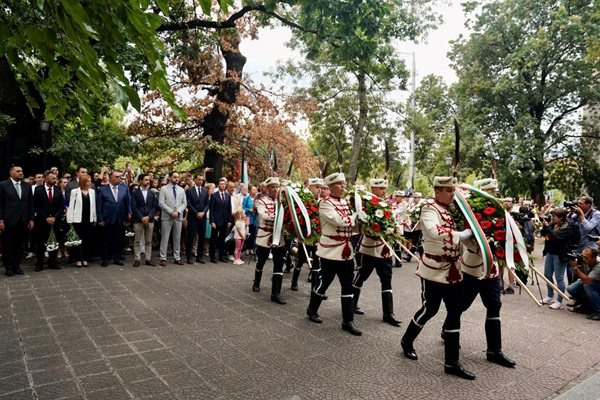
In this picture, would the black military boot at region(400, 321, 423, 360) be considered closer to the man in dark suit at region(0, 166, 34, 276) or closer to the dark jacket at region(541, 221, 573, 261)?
the dark jacket at region(541, 221, 573, 261)

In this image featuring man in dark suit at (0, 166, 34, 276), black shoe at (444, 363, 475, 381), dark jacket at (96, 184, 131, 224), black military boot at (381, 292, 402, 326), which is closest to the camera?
black shoe at (444, 363, 475, 381)

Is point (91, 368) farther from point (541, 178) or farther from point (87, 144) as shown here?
point (541, 178)

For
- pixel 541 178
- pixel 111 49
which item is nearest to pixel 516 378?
pixel 111 49

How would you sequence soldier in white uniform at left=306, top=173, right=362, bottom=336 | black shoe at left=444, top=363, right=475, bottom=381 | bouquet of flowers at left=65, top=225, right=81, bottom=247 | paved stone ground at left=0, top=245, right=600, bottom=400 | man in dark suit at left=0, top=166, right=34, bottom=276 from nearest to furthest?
paved stone ground at left=0, top=245, right=600, bottom=400, black shoe at left=444, top=363, right=475, bottom=381, soldier in white uniform at left=306, top=173, right=362, bottom=336, man in dark suit at left=0, top=166, right=34, bottom=276, bouquet of flowers at left=65, top=225, right=81, bottom=247

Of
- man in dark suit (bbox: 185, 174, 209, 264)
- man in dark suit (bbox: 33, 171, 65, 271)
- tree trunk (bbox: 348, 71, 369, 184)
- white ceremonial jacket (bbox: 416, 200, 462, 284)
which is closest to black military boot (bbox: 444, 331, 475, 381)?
white ceremonial jacket (bbox: 416, 200, 462, 284)

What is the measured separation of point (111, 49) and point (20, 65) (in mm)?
1133

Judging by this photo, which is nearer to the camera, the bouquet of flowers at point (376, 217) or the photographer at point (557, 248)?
the bouquet of flowers at point (376, 217)

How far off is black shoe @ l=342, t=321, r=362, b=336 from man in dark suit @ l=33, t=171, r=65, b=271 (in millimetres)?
7074

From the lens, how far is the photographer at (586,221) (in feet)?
25.9

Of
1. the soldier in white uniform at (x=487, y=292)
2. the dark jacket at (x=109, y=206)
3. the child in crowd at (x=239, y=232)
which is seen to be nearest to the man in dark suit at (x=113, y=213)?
the dark jacket at (x=109, y=206)

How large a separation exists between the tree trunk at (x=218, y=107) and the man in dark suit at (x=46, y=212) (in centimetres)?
833

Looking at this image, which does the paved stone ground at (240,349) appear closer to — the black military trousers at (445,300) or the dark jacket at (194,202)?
the black military trousers at (445,300)

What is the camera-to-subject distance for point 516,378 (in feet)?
14.2

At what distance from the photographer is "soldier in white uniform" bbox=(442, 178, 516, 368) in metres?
4.75
